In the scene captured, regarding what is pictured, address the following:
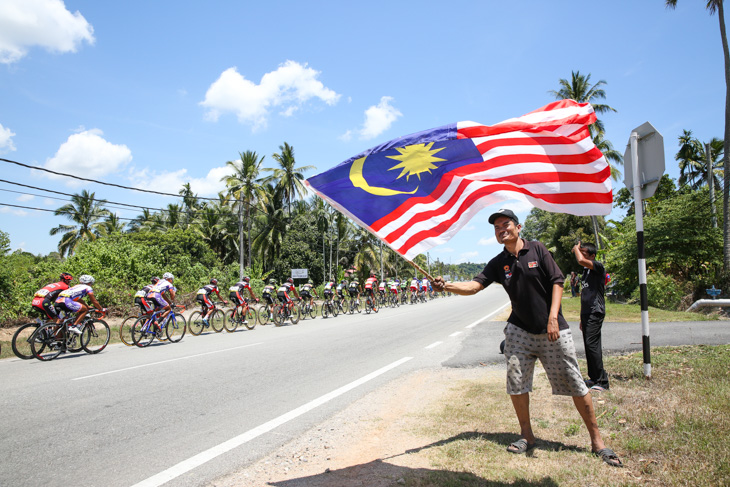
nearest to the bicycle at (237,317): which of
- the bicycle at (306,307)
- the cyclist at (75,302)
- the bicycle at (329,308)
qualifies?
the bicycle at (306,307)

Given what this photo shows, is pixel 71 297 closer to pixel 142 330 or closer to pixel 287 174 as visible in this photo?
pixel 142 330

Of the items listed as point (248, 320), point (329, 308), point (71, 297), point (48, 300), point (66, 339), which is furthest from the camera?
point (329, 308)

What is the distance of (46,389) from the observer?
22.2 ft

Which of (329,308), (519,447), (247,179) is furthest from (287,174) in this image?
(519,447)

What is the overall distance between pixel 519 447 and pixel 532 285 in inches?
52.9

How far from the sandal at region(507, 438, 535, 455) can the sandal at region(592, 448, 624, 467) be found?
52cm

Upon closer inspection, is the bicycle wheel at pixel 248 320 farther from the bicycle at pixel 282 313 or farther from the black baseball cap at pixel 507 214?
the black baseball cap at pixel 507 214

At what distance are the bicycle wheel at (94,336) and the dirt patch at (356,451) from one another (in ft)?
28.4

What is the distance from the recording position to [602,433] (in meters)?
4.05

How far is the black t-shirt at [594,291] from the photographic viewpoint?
575 centimetres

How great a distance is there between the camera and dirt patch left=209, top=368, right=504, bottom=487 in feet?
11.3

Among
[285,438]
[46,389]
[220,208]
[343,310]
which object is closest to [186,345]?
[46,389]

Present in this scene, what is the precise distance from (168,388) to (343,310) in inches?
726

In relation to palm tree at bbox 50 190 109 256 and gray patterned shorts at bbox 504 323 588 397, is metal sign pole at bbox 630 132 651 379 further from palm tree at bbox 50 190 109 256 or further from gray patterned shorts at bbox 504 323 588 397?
palm tree at bbox 50 190 109 256
